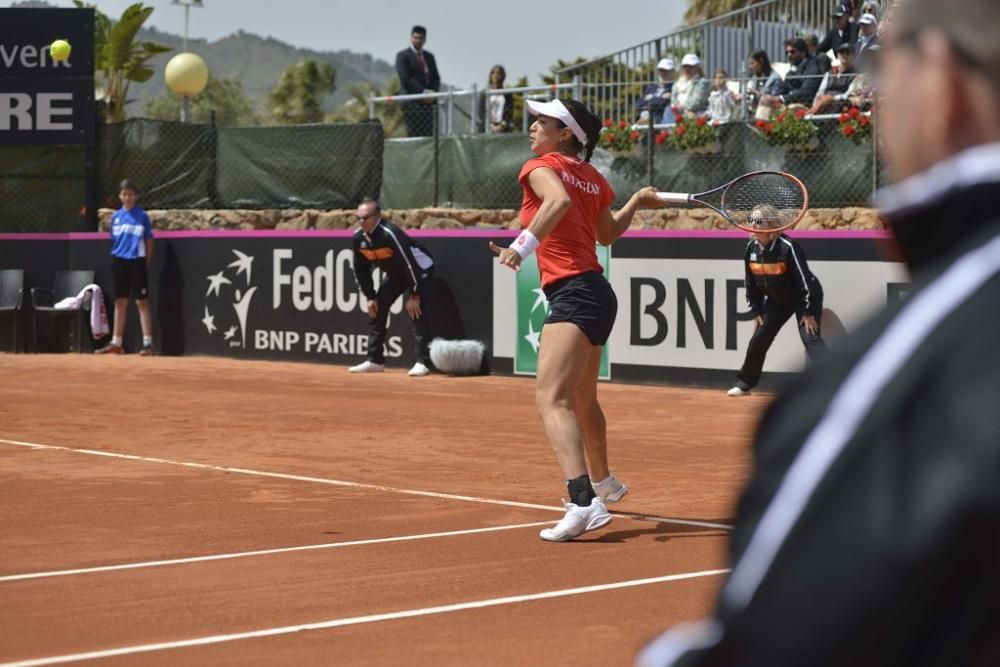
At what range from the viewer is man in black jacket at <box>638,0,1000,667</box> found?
124 cm

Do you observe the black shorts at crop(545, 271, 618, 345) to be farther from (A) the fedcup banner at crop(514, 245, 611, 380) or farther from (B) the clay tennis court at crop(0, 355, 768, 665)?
(A) the fedcup banner at crop(514, 245, 611, 380)

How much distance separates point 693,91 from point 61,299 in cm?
908

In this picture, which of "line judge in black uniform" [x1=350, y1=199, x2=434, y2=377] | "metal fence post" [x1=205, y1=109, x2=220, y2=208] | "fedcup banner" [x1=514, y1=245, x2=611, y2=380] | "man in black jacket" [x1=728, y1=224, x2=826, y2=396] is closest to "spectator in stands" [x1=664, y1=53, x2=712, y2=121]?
"fedcup banner" [x1=514, y1=245, x2=611, y2=380]

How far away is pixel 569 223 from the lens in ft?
25.3

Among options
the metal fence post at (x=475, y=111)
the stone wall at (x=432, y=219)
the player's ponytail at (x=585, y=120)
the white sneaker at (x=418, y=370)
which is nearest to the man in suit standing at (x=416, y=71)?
the metal fence post at (x=475, y=111)

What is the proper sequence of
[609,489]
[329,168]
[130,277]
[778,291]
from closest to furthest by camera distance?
[609,489] < [778,291] < [130,277] < [329,168]

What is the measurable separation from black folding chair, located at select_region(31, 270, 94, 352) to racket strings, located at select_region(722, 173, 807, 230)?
42.2ft

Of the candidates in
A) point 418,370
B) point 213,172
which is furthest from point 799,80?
point 213,172

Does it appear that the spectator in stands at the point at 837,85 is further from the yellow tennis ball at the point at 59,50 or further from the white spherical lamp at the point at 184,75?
the white spherical lamp at the point at 184,75

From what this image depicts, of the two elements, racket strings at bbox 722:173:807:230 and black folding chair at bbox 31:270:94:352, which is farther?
black folding chair at bbox 31:270:94:352

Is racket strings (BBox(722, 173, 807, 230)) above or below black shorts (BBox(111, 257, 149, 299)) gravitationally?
above

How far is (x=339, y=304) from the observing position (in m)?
19.6

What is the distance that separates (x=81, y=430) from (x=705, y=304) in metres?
6.45

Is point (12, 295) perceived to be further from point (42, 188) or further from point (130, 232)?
point (130, 232)
